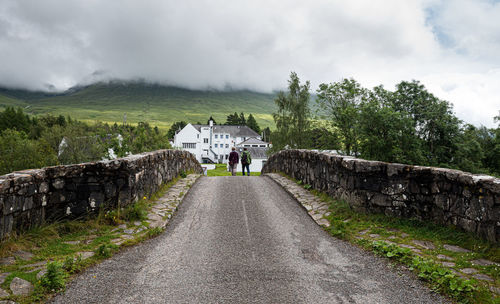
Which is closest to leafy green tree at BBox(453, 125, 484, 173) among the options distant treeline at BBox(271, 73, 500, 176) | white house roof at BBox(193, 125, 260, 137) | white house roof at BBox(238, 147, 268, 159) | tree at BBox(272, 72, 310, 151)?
distant treeline at BBox(271, 73, 500, 176)

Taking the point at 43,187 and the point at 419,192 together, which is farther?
the point at 419,192

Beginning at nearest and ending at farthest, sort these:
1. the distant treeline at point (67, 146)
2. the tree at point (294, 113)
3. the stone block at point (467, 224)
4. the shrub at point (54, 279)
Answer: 1. the shrub at point (54, 279)
2. the stone block at point (467, 224)
3. the distant treeline at point (67, 146)
4. the tree at point (294, 113)

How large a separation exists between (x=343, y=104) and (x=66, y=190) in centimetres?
2825

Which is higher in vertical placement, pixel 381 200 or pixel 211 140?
pixel 211 140

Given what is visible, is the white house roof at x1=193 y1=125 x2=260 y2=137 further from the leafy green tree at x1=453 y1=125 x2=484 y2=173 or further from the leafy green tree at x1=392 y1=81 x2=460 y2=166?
the leafy green tree at x1=453 y1=125 x2=484 y2=173

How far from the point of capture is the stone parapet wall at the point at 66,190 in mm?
4496

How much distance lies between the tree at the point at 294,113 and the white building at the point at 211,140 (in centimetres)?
3886

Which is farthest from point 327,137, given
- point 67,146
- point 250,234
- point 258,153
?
point 67,146

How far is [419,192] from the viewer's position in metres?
5.66

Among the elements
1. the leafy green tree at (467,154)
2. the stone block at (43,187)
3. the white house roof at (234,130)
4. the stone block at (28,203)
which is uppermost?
the white house roof at (234,130)

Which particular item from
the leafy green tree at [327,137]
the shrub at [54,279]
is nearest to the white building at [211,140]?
the leafy green tree at [327,137]

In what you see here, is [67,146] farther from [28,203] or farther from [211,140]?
[28,203]

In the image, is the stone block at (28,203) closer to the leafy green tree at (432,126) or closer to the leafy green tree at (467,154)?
the leafy green tree at (432,126)

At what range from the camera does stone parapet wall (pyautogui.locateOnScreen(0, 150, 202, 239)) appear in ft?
14.8
